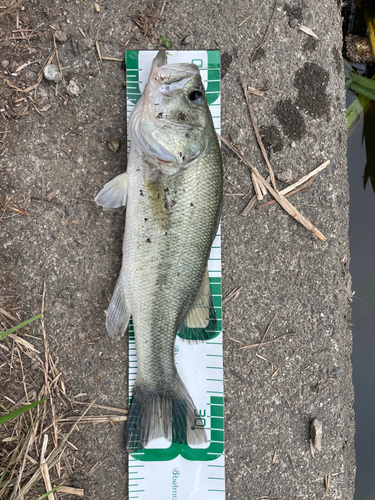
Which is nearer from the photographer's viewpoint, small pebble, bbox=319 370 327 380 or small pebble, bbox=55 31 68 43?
small pebble, bbox=55 31 68 43

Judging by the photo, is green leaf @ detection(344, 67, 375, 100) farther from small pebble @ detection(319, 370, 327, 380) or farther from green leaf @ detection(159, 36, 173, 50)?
small pebble @ detection(319, 370, 327, 380)

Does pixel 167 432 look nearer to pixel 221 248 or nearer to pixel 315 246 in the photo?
pixel 221 248

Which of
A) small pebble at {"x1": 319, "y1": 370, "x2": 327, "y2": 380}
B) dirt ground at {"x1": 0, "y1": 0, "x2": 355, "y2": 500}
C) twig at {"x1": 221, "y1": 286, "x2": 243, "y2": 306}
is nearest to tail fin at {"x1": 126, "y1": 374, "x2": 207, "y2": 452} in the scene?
dirt ground at {"x1": 0, "y1": 0, "x2": 355, "y2": 500}

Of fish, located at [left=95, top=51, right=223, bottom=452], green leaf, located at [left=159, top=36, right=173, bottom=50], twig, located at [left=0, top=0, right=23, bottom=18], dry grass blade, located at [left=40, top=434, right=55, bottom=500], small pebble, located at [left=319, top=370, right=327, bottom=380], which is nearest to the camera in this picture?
fish, located at [left=95, top=51, right=223, bottom=452]

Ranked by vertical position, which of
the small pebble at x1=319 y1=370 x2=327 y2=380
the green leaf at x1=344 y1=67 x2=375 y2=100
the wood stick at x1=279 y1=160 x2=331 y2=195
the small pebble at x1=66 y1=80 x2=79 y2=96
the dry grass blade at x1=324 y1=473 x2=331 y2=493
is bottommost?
the dry grass blade at x1=324 y1=473 x2=331 y2=493

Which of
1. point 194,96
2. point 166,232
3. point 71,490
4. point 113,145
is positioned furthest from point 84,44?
point 71,490

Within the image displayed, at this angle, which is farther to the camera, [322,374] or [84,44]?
[322,374]

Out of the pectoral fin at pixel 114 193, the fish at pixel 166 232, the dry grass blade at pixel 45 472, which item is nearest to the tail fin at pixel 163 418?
the fish at pixel 166 232

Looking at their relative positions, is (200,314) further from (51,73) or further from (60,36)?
(60,36)
